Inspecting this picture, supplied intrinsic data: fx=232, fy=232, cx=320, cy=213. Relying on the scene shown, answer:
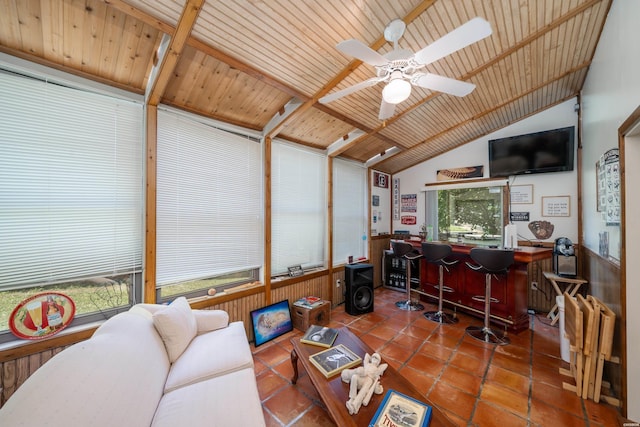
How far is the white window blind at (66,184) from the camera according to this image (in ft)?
5.65

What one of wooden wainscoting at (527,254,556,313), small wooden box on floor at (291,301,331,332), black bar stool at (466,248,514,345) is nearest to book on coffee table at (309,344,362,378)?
small wooden box on floor at (291,301,331,332)

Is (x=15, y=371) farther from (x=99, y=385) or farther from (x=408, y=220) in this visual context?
(x=408, y=220)

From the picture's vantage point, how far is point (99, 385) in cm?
115

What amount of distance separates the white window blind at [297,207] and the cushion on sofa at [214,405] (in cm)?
190

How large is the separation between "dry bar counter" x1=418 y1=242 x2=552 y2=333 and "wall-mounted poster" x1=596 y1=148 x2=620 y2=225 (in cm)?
83

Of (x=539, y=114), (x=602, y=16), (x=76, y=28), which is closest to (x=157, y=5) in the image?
(x=76, y=28)

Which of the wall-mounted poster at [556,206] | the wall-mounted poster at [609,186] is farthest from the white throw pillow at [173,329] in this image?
the wall-mounted poster at [556,206]

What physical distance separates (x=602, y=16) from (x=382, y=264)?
455cm

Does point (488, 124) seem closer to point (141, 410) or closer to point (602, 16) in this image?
point (602, 16)

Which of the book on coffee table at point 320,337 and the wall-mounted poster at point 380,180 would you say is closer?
the book on coffee table at point 320,337

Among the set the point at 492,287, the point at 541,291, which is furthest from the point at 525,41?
the point at 541,291

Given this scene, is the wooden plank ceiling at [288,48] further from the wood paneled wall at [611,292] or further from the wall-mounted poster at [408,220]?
the wall-mounted poster at [408,220]

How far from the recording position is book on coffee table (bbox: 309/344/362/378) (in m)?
1.73

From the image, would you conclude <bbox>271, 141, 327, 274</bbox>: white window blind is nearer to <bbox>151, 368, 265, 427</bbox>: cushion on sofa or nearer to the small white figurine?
<bbox>151, 368, 265, 427</bbox>: cushion on sofa
